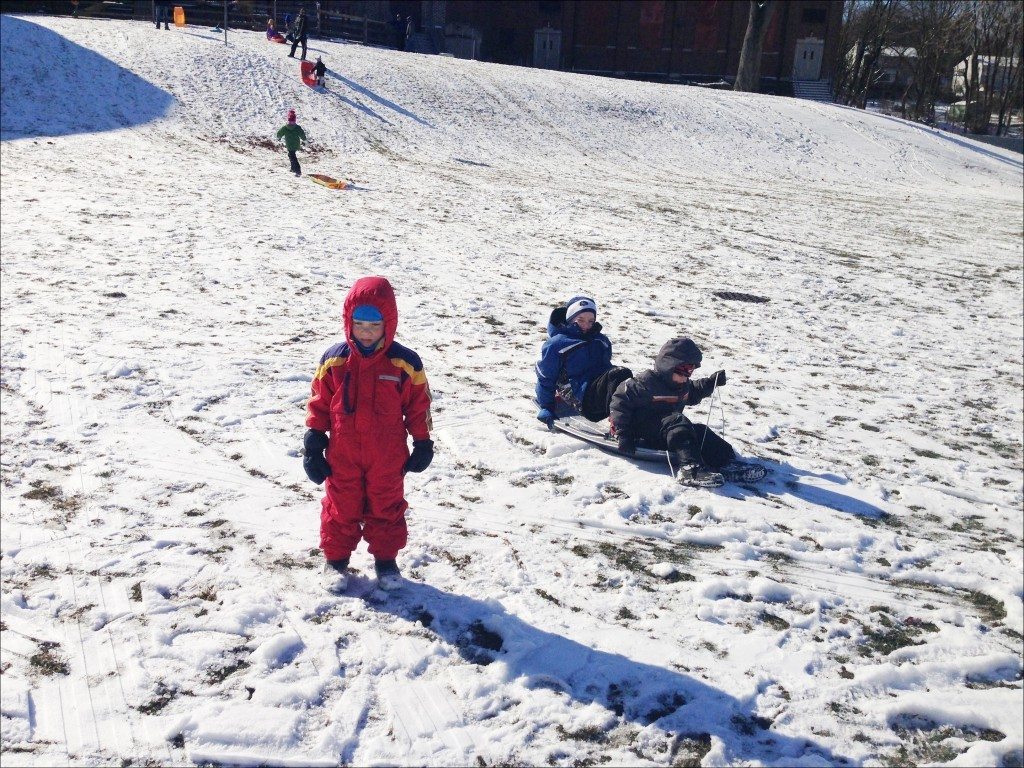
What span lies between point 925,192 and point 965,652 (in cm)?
2053

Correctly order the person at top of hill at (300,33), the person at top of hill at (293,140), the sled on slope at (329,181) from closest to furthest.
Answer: the sled on slope at (329,181) → the person at top of hill at (293,140) → the person at top of hill at (300,33)

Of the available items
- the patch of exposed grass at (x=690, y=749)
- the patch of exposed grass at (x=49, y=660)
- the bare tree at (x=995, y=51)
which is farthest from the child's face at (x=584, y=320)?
the bare tree at (x=995, y=51)

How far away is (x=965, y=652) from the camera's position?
3.91 metres

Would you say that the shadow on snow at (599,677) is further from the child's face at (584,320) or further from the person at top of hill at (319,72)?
the person at top of hill at (319,72)

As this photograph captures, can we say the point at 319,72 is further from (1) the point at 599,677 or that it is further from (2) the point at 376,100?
(1) the point at 599,677

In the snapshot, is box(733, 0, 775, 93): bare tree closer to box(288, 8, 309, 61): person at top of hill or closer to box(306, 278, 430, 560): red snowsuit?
box(288, 8, 309, 61): person at top of hill

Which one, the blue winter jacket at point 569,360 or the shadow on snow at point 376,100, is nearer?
the blue winter jacket at point 569,360

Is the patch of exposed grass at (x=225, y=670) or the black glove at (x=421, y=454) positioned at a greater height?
the black glove at (x=421, y=454)

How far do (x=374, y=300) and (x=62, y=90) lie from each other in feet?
77.2

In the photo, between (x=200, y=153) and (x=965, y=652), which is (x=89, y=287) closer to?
(x=965, y=652)

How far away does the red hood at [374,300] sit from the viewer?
12.3 ft

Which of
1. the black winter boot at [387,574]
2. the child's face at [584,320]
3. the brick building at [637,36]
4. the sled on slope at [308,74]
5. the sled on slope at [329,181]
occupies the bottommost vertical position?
the black winter boot at [387,574]

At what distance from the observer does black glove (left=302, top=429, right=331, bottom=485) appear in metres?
3.88

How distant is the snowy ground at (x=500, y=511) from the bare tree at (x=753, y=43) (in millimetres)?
23222
